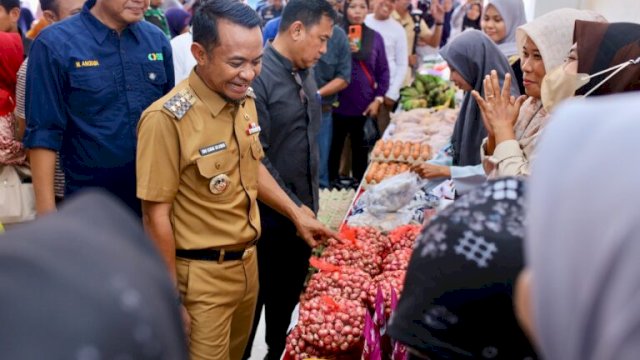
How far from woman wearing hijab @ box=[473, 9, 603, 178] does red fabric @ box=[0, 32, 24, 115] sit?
7.32ft

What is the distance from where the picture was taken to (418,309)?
1059 mm

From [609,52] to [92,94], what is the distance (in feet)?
6.20

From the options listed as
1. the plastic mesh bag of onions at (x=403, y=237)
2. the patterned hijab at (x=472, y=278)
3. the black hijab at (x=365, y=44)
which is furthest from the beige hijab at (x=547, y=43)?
the black hijab at (x=365, y=44)

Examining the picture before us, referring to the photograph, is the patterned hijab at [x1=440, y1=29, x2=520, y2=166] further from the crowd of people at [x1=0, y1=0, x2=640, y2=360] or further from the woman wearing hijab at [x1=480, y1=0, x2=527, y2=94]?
the woman wearing hijab at [x1=480, y1=0, x2=527, y2=94]

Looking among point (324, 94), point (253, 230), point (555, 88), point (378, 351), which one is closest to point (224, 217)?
point (253, 230)

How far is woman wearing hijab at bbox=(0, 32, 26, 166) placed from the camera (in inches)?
116

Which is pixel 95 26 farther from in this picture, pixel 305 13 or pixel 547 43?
pixel 547 43

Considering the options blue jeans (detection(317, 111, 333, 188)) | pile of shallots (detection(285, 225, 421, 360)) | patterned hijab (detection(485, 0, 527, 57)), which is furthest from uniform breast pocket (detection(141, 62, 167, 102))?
blue jeans (detection(317, 111, 333, 188))

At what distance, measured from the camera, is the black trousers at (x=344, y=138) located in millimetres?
5770

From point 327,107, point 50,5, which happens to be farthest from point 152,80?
point 327,107

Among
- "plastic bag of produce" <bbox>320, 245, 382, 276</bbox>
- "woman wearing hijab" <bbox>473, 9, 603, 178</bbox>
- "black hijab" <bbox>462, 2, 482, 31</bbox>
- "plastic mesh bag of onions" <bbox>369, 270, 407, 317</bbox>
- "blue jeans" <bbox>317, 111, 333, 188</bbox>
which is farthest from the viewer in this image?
"black hijab" <bbox>462, 2, 482, 31</bbox>

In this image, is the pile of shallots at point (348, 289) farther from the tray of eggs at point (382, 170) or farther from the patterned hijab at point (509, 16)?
the patterned hijab at point (509, 16)

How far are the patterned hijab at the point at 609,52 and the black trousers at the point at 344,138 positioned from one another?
377cm

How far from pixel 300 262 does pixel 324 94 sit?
2381mm
